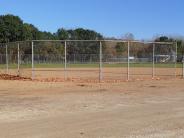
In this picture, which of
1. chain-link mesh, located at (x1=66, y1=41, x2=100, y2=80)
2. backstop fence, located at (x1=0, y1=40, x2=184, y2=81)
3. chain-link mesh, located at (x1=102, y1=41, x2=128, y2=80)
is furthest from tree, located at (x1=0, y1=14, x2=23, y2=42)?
chain-link mesh, located at (x1=66, y1=41, x2=100, y2=80)

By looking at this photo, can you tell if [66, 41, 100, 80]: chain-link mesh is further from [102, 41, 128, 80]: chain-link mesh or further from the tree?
the tree

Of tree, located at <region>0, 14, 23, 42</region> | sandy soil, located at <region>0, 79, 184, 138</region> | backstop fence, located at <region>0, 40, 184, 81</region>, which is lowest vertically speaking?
sandy soil, located at <region>0, 79, 184, 138</region>

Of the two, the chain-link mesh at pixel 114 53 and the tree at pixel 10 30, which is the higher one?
the tree at pixel 10 30

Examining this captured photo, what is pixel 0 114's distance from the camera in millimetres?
13664

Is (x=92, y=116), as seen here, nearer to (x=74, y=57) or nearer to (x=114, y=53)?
(x=74, y=57)

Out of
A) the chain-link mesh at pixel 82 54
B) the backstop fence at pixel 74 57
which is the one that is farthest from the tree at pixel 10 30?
the chain-link mesh at pixel 82 54

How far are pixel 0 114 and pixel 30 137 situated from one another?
3766mm

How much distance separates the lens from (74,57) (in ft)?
128

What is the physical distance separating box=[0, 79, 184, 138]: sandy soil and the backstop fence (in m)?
12.7

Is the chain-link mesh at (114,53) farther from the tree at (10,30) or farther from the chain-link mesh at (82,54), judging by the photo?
the tree at (10,30)

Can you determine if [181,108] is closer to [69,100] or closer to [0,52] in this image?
[69,100]

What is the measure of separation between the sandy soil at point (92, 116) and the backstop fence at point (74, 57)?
12.7 meters

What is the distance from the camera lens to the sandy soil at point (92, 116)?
1071 centimetres

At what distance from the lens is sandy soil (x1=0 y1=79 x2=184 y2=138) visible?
35.1 ft
